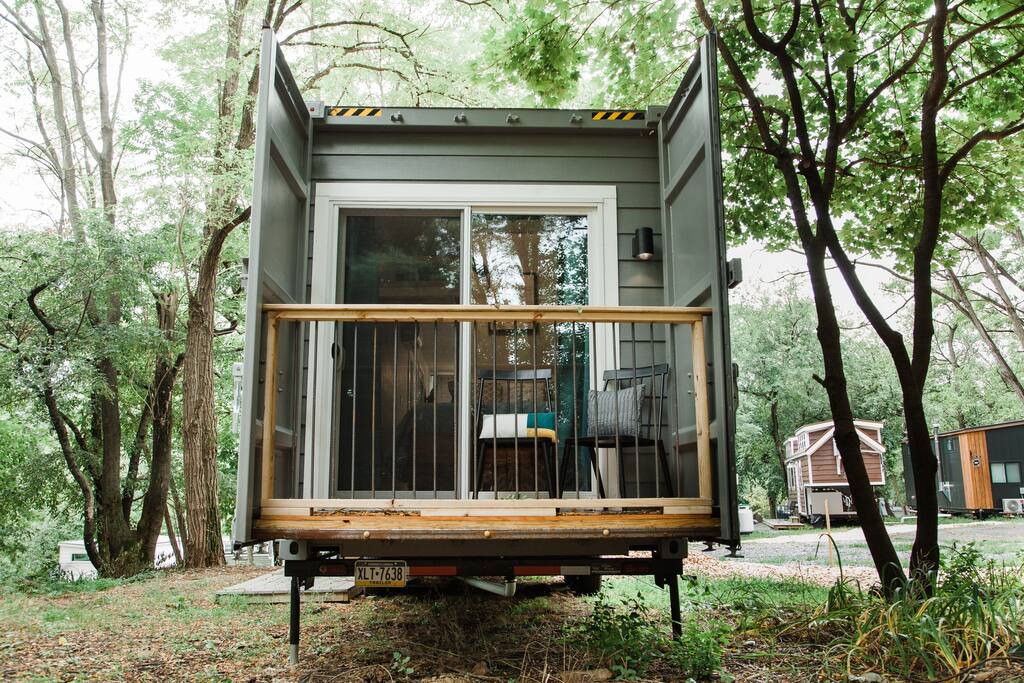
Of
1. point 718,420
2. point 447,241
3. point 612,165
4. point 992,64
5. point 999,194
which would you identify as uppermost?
point 992,64

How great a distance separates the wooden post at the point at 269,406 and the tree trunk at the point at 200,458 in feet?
20.2

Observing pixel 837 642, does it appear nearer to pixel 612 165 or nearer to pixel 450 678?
pixel 450 678

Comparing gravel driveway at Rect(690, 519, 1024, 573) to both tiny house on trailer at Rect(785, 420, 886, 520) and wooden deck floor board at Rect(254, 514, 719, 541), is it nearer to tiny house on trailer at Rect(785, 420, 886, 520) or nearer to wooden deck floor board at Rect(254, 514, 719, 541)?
tiny house on trailer at Rect(785, 420, 886, 520)

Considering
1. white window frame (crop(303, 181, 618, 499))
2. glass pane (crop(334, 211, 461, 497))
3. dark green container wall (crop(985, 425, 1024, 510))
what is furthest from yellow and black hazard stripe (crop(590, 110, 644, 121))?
dark green container wall (crop(985, 425, 1024, 510))

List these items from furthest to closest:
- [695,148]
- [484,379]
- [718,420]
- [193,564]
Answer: [193,564]
[484,379]
[695,148]
[718,420]

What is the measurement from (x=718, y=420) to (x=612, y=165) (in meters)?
2.05

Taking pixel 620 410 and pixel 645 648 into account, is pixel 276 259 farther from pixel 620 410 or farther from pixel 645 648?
pixel 645 648

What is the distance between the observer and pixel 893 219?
6.80 m

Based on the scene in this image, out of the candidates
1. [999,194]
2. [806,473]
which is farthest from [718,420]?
[806,473]

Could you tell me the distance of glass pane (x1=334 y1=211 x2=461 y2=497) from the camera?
452 cm

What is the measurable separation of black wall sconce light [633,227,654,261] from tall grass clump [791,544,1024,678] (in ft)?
7.10

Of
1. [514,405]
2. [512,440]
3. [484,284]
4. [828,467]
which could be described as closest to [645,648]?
[512,440]

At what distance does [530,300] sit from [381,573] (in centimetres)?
224

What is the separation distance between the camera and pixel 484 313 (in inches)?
133
